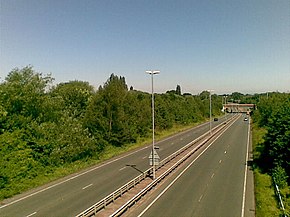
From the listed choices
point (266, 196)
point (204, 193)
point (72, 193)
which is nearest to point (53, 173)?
point (72, 193)

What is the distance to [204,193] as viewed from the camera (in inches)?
951

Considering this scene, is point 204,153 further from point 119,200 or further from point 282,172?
point 119,200

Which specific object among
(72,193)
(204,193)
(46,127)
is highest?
(46,127)

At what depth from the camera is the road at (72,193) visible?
2061 cm

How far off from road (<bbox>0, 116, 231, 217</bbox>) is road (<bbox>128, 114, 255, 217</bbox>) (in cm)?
425

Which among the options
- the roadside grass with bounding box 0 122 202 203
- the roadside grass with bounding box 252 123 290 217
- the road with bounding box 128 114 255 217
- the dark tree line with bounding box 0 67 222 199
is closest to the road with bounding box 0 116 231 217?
the roadside grass with bounding box 0 122 202 203

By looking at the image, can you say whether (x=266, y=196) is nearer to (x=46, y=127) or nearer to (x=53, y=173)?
(x=53, y=173)

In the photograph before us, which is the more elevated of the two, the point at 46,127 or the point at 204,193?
the point at 46,127

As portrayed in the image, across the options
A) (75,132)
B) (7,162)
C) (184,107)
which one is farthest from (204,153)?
(184,107)

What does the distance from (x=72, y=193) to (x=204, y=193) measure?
10790mm

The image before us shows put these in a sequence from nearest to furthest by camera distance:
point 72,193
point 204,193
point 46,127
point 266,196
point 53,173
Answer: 1. point 266,196
2. point 204,193
3. point 72,193
4. point 53,173
5. point 46,127

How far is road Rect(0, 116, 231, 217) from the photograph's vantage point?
20609mm

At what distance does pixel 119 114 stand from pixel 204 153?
1456 centimetres

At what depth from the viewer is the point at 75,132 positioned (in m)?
35.5
